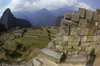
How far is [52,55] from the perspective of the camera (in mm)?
3736

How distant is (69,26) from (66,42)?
0.89 meters

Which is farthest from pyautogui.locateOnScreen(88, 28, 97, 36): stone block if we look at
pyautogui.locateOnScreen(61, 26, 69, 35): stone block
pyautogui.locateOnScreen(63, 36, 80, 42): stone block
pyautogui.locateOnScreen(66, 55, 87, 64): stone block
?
pyautogui.locateOnScreen(66, 55, 87, 64): stone block

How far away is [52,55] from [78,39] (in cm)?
164

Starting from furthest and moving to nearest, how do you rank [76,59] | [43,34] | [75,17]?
[43,34] < [75,17] < [76,59]

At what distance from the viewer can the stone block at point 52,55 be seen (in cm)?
355

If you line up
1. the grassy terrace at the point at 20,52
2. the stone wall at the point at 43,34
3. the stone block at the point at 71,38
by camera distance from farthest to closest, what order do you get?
1. the stone wall at the point at 43,34
2. the grassy terrace at the point at 20,52
3. the stone block at the point at 71,38

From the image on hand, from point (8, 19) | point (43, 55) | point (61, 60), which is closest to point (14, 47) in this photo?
point (43, 55)

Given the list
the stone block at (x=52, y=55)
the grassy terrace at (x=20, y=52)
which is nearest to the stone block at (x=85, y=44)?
the stone block at (x=52, y=55)

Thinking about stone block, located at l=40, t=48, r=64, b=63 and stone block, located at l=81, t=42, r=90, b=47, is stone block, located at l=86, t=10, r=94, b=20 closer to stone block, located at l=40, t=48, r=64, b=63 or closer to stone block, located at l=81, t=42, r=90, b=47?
stone block, located at l=81, t=42, r=90, b=47

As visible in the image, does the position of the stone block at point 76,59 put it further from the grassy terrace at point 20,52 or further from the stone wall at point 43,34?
the stone wall at point 43,34

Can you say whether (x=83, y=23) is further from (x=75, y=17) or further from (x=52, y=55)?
(x=52, y=55)

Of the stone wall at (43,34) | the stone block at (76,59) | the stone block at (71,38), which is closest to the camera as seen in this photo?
the stone block at (76,59)

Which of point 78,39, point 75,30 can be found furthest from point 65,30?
point 78,39

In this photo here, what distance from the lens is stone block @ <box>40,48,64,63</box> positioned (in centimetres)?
355
